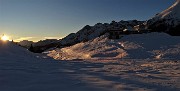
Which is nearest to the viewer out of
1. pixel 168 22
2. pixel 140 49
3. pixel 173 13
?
pixel 140 49

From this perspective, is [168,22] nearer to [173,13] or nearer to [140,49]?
[173,13]

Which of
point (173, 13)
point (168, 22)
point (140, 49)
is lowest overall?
point (140, 49)

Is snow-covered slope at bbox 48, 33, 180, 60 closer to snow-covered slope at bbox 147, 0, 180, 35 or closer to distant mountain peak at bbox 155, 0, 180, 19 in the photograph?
snow-covered slope at bbox 147, 0, 180, 35

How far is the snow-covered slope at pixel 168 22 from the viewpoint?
5384 centimetres

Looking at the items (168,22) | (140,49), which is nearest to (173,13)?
(168,22)

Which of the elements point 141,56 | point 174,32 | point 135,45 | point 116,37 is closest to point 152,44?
point 135,45

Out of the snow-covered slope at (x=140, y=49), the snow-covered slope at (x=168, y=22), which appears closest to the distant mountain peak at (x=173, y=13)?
the snow-covered slope at (x=168, y=22)

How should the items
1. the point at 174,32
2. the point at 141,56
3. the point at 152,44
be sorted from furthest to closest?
the point at 174,32 < the point at 152,44 < the point at 141,56

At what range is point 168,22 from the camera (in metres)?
55.3

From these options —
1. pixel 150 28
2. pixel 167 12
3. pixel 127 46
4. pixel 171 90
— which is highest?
pixel 167 12

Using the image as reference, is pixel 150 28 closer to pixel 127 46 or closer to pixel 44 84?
pixel 127 46

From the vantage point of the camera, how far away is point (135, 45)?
3603 cm

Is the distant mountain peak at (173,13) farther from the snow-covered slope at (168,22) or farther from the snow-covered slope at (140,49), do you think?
the snow-covered slope at (140,49)

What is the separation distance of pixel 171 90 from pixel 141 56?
20.5 m
